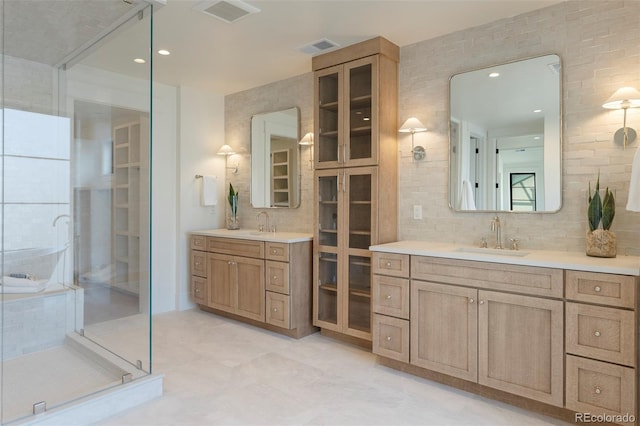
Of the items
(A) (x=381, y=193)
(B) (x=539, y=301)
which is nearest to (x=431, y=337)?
(B) (x=539, y=301)

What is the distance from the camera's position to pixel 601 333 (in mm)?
2047

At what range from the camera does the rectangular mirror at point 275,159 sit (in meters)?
4.21

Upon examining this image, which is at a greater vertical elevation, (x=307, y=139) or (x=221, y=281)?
(x=307, y=139)

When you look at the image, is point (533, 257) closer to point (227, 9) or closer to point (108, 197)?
point (227, 9)

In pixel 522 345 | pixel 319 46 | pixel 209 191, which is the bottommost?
pixel 522 345

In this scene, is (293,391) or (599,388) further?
(293,391)

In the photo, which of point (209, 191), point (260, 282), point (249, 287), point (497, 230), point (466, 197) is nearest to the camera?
point (497, 230)

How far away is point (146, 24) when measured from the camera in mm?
2625

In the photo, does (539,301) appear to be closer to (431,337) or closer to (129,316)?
(431,337)

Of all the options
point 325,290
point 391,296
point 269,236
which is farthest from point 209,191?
point 391,296

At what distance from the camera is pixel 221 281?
4168 millimetres

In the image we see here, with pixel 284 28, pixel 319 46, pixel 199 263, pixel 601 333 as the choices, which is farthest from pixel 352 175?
pixel 199 263

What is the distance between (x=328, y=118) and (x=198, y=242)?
2.05 m

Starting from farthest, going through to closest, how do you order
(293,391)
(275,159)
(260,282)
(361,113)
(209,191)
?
(209,191)
(275,159)
(260,282)
(361,113)
(293,391)
